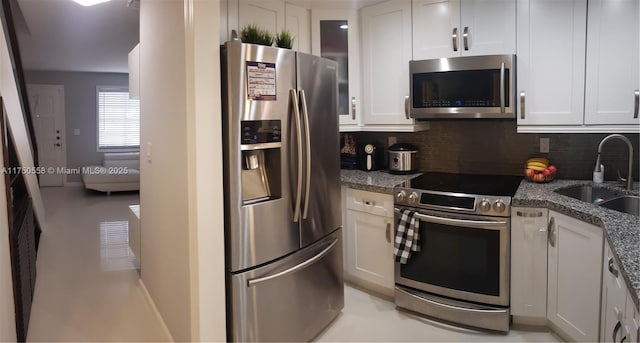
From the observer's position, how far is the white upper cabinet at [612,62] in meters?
2.60

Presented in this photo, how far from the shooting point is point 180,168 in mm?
2295

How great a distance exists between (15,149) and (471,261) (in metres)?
3.62

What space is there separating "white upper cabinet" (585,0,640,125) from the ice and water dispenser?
193 cm

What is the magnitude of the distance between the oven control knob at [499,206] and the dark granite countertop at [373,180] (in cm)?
68

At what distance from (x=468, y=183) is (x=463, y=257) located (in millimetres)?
584

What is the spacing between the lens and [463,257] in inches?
109

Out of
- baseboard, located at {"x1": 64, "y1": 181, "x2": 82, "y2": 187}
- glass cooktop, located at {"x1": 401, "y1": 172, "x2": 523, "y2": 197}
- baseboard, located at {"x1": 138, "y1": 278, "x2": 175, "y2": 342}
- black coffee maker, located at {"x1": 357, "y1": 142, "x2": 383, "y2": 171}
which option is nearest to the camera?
baseboard, located at {"x1": 138, "y1": 278, "x2": 175, "y2": 342}

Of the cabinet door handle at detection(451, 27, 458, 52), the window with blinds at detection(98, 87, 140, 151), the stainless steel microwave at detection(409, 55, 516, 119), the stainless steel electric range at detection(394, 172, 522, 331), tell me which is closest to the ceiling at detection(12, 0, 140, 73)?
the window with blinds at detection(98, 87, 140, 151)

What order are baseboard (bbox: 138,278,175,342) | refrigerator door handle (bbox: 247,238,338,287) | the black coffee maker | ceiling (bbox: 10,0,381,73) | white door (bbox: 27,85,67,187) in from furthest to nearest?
white door (bbox: 27,85,67,187), ceiling (bbox: 10,0,381,73), the black coffee maker, baseboard (bbox: 138,278,175,342), refrigerator door handle (bbox: 247,238,338,287)

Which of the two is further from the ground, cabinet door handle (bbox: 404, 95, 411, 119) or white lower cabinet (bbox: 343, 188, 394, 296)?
cabinet door handle (bbox: 404, 95, 411, 119)

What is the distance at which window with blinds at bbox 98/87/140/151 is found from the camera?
9.93m

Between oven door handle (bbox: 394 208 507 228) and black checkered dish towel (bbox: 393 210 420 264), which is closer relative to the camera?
oven door handle (bbox: 394 208 507 228)

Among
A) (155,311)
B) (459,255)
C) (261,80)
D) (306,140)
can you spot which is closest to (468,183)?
(459,255)

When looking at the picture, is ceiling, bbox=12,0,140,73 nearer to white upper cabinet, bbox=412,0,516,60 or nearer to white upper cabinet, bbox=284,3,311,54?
white upper cabinet, bbox=284,3,311,54
